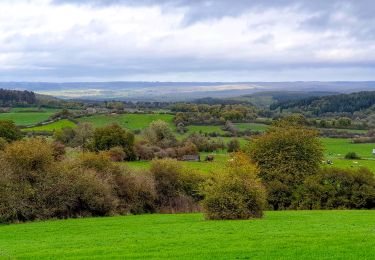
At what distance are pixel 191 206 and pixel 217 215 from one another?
2001 cm

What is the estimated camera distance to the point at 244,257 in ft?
60.8

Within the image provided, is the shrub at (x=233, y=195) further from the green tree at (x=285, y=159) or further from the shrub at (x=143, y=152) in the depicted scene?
the shrub at (x=143, y=152)

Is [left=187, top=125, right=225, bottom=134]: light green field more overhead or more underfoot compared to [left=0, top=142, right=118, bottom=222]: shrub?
more underfoot

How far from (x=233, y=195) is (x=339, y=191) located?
918 inches

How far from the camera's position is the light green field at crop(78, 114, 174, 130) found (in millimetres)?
139125

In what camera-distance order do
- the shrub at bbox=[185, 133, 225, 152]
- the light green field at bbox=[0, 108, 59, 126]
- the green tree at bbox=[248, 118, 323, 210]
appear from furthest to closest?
the light green field at bbox=[0, 108, 59, 126]
the shrub at bbox=[185, 133, 225, 152]
the green tree at bbox=[248, 118, 323, 210]

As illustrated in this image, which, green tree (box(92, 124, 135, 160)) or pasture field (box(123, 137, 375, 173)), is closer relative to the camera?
pasture field (box(123, 137, 375, 173))

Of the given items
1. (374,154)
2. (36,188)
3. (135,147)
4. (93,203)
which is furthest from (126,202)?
(374,154)

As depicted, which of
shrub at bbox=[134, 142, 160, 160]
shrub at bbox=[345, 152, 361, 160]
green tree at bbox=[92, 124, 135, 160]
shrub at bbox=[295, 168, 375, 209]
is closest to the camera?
shrub at bbox=[295, 168, 375, 209]

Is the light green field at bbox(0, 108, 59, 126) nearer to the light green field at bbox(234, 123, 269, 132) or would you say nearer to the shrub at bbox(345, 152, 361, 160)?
the light green field at bbox(234, 123, 269, 132)

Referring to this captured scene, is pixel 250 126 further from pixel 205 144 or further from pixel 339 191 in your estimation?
pixel 339 191

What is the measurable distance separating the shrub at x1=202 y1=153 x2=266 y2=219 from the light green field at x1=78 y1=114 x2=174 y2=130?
10031cm

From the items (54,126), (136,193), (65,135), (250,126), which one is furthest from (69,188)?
(250,126)

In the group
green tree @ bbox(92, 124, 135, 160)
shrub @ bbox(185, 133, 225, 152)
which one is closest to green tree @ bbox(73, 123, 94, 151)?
green tree @ bbox(92, 124, 135, 160)
